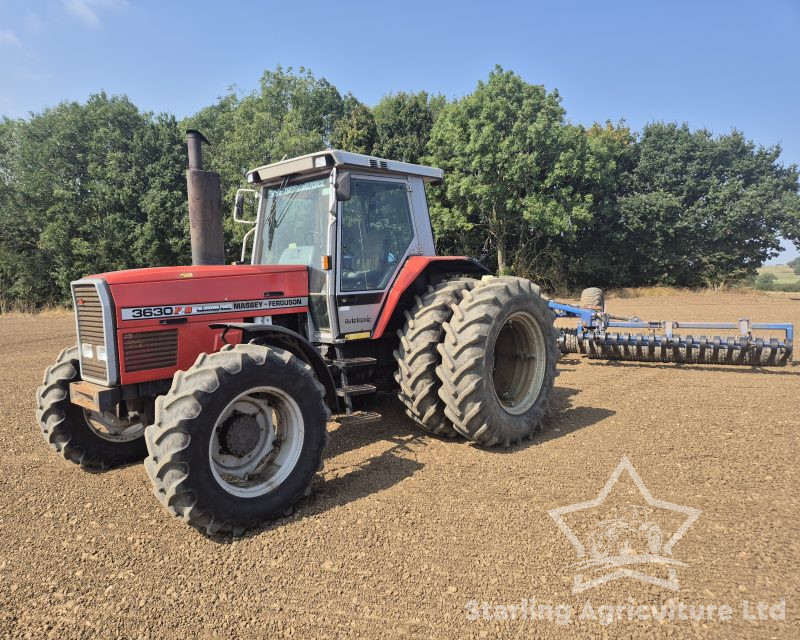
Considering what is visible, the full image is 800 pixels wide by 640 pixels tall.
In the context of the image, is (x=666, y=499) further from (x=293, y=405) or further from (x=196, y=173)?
(x=196, y=173)

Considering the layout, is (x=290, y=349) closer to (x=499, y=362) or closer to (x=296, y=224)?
(x=296, y=224)

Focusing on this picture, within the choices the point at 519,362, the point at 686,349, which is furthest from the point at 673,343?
the point at 519,362

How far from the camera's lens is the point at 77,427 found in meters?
4.13

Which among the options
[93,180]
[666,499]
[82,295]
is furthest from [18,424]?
[93,180]

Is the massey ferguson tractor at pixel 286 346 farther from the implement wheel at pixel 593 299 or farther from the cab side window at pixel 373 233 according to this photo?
the implement wheel at pixel 593 299

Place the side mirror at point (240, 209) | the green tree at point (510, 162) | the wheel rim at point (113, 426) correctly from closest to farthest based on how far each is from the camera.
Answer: the wheel rim at point (113, 426), the side mirror at point (240, 209), the green tree at point (510, 162)

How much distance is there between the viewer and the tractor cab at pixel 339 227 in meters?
4.49

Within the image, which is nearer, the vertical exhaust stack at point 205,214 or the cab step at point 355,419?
the cab step at point 355,419

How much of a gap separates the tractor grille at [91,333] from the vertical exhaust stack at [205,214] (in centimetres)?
130

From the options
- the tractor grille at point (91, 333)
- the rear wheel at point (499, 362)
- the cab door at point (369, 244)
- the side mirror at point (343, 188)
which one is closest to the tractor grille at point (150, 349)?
the tractor grille at point (91, 333)

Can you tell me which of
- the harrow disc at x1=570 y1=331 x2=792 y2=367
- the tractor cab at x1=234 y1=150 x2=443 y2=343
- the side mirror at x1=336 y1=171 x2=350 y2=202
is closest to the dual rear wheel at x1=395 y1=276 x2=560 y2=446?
the tractor cab at x1=234 y1=150 x2=443 y2=343

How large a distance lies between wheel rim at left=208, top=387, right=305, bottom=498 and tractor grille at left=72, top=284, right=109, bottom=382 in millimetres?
925

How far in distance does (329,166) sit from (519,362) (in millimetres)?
2651

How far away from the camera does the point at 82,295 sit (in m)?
3.74
